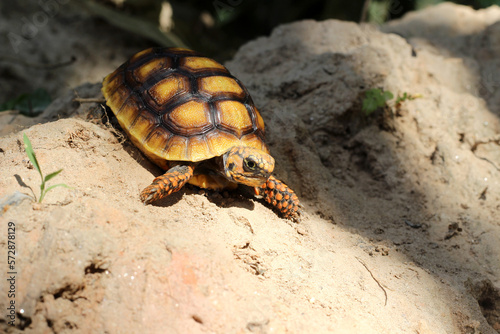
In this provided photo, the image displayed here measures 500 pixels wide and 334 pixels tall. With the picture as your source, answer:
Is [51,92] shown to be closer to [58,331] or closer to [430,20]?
[58,331]

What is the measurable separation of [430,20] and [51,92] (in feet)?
19.3

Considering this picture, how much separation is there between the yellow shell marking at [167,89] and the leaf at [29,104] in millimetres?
2348

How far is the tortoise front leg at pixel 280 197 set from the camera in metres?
3.11

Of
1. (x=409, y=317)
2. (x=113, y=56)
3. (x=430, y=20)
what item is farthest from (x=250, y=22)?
(x=409, y=317)

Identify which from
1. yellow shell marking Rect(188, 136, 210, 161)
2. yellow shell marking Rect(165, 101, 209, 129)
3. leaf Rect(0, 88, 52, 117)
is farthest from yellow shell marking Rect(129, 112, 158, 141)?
leaf Rect(0, 88, 52, 117)

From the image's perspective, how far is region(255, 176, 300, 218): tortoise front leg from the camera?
3113mm

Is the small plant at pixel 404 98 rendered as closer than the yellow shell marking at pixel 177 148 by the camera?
No

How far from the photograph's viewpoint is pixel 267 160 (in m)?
2.85

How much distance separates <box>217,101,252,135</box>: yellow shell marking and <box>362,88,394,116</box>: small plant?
5.10 ft

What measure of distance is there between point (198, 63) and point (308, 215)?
5.04 feet

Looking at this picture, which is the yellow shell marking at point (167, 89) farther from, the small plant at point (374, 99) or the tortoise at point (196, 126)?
the small plant at point (374, 99)

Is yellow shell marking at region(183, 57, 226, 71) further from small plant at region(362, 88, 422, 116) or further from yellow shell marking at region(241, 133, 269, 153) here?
small plant at region(362, 88, 422, 116)

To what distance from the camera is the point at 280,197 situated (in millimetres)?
3102

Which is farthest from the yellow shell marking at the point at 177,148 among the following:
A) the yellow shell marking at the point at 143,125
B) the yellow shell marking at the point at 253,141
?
the yellow shell marking at the point at 253,141
